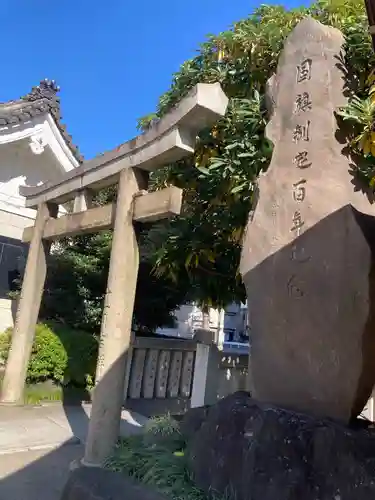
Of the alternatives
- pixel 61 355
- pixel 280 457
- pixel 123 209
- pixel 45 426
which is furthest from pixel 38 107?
pixel 280 457

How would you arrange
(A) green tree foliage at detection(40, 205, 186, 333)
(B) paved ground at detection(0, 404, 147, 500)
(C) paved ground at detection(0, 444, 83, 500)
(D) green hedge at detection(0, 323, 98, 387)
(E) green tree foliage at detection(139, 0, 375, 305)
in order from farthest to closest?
1. (A) green tree foliage at detection(40, 205, 186, 333)
2. (D) green hedge at detection(0, 323, 98, 387)
3. (E) green tree foliage at detection(139, 0, 375, 305)
4. (B) paved ground at detection(0, 404, 147, 500)
5. (C) paved ground at detection(0, 444, 83, 500)

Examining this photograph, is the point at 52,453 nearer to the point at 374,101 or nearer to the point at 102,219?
the point at 102,219

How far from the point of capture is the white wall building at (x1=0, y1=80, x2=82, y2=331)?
1019cm

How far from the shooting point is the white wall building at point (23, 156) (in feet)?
33.4

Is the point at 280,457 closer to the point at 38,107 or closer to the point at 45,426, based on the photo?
the point at 45,426

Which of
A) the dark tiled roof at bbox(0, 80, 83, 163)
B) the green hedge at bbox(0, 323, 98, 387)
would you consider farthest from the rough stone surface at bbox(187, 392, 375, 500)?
the dark tiled roof at bbox(0, 80, 83, 163)

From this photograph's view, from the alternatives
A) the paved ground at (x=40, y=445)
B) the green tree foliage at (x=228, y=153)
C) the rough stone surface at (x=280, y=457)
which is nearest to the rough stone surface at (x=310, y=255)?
the rough stone surface at (x=280, y=457)

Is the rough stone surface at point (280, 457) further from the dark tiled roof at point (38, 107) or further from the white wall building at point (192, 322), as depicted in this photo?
the white wall building at point (192, 322)

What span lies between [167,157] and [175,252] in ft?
5.77

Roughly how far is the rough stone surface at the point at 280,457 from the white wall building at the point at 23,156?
767 centimetres

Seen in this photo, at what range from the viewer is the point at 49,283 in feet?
31.4

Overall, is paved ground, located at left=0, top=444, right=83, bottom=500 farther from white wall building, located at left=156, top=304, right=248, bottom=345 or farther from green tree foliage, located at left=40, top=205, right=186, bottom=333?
white wall building, located at left=156, top=304, right=248, bottom=345

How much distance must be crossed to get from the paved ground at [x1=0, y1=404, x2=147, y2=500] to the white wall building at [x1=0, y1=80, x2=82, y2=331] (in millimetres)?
3460

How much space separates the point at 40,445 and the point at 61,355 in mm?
2615
